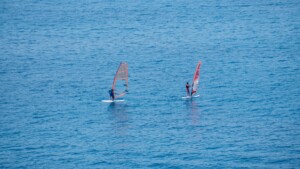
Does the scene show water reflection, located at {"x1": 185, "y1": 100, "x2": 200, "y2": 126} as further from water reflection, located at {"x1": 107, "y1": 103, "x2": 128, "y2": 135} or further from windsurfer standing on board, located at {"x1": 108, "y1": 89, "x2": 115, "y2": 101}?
windsurfer standing on board, located at {"x1": 108, "y1": 89, "x2": 115, "y2": 101}

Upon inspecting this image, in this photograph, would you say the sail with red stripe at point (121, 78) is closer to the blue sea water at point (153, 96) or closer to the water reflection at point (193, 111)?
the blue sea water at point (153, 96)

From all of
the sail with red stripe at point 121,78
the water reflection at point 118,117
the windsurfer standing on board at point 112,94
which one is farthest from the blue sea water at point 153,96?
the sail with red stripe at point 121,78

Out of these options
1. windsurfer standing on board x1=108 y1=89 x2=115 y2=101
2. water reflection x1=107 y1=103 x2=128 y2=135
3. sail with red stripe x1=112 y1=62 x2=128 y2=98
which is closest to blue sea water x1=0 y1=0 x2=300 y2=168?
water reflection x1=107 y1=103 x2=128 y2=135

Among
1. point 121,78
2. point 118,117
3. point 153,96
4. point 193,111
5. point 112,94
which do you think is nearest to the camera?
point 118,117

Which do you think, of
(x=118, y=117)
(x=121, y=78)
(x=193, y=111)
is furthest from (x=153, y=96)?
(x=118, y=117)

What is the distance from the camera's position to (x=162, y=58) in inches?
4678

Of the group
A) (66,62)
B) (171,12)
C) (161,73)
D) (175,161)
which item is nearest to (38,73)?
(66,62)

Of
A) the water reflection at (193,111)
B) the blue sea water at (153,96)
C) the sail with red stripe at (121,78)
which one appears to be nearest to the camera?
the blue sea water at (153,96)

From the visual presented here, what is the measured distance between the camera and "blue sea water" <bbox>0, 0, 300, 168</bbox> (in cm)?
7212

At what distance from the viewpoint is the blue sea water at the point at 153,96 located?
72.1 meters

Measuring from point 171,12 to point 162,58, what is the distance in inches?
2606

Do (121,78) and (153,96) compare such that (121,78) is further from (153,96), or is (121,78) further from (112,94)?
(153,96)

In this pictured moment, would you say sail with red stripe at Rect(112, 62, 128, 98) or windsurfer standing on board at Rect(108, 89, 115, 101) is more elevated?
sail with red stripe at Rect(112, 62, 128, 98)

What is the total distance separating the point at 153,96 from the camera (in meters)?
90.8
